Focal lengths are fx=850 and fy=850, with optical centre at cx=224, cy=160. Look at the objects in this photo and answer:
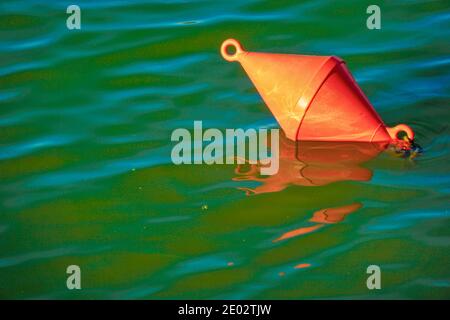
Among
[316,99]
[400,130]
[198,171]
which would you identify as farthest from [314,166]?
[198,171]

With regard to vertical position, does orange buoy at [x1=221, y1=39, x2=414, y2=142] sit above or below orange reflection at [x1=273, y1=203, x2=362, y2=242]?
above

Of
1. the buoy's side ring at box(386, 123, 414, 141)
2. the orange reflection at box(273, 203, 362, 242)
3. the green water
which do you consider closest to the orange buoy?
the buoy's side ring at box(386, 123, 414, 141)

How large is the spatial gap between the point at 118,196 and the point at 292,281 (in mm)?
1317

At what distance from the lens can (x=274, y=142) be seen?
18.1 ft

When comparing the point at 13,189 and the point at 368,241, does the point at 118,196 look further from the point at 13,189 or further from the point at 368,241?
the point at 368,241

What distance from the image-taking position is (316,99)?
5070 millimetres

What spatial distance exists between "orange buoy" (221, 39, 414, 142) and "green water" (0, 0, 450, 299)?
0.70 ft

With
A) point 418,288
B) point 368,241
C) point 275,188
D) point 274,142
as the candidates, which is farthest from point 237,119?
point 418,288

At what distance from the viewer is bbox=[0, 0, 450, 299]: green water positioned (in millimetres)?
4617

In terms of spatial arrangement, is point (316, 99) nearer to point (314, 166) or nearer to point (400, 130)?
point (314, 166)

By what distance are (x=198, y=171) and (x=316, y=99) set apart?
89 centimetres

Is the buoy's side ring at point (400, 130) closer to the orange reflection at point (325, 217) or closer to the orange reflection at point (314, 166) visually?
the orange reflection at point (314, 166)

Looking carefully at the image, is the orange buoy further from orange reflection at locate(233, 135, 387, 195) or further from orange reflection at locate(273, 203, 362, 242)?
orange reflection at locate(273, 203, 362, 242)

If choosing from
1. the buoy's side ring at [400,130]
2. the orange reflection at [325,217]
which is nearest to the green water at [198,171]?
the orange reflection at [325,217]
